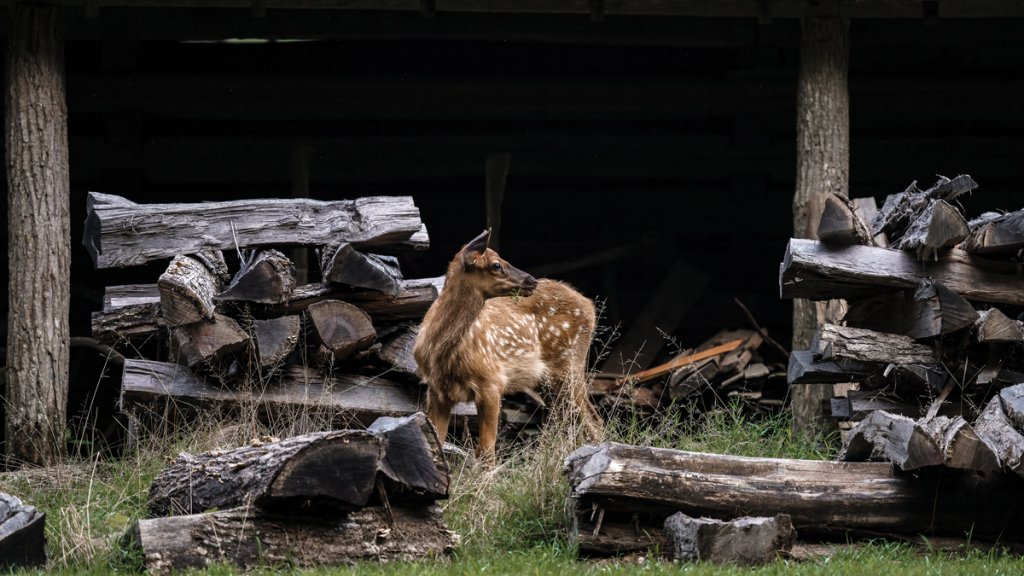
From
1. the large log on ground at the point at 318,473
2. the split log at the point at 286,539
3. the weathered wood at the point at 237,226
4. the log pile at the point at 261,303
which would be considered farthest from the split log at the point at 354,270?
the split log at the point at 286,539

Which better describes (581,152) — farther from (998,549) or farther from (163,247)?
(998,549)

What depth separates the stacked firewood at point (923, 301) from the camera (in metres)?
7.71

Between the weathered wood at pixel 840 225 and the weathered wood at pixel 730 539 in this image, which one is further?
the weathered wood at pixel 840 225

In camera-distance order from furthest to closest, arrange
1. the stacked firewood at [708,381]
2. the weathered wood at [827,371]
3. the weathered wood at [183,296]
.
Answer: the stacked firewood at [708,381], the weathered wood at [827,371], the weathered wood at [183,296]

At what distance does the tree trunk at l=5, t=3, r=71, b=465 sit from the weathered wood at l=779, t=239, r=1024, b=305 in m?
5.43

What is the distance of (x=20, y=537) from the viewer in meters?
6.14

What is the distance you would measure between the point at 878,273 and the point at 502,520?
9.70ft

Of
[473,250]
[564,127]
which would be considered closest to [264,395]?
[473,250]

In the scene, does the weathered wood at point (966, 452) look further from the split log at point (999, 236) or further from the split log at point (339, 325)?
the split log at point (339, 325)

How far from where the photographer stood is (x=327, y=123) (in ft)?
42.5

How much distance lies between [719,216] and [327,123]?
4.37 meters

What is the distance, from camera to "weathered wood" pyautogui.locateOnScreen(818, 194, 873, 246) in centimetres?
777

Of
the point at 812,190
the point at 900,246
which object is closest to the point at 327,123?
the point at 812,190

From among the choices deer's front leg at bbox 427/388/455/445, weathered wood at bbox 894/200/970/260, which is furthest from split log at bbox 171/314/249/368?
weathered wood at bbox 894/200/970/260
